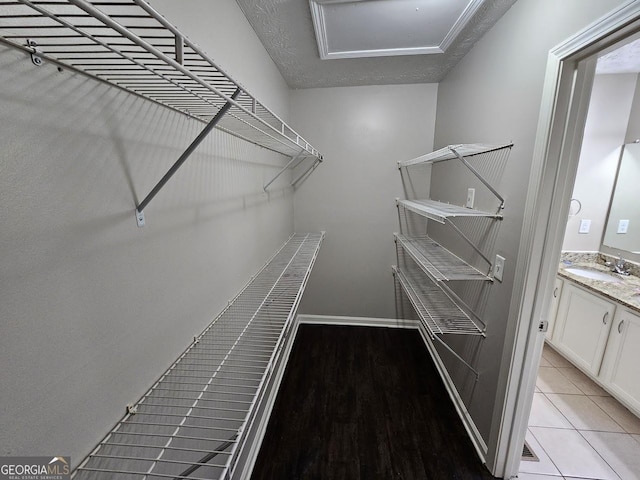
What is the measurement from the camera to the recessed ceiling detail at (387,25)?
1.28 meters

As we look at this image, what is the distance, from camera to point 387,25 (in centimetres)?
146

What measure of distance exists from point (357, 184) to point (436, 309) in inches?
54.3

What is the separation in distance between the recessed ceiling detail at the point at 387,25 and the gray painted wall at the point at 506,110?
24 centimetres

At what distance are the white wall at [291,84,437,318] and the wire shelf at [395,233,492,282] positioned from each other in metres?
0.34

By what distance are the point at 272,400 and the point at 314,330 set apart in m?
1.01

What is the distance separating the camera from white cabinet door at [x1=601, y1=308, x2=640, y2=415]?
1687 mm

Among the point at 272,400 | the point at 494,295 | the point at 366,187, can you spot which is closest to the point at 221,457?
the point at 272,400

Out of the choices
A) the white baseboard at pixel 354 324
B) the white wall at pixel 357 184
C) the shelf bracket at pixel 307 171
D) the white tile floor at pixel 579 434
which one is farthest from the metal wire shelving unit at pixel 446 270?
the shelf bracket at pixel 307 171

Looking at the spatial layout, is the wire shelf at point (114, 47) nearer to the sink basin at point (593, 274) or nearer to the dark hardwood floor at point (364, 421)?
the dark hardwood floor at point (364, 421)

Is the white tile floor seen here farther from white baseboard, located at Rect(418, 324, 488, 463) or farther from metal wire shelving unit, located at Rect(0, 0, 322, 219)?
metal wire shelving unit, located at Rect(0, 0, 322, 219)

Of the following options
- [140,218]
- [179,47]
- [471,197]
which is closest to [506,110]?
[471,197]

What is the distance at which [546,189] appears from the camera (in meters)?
1.07

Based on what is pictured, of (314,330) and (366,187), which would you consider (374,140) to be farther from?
(314,330)

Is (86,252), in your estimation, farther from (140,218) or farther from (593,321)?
(593,321)
